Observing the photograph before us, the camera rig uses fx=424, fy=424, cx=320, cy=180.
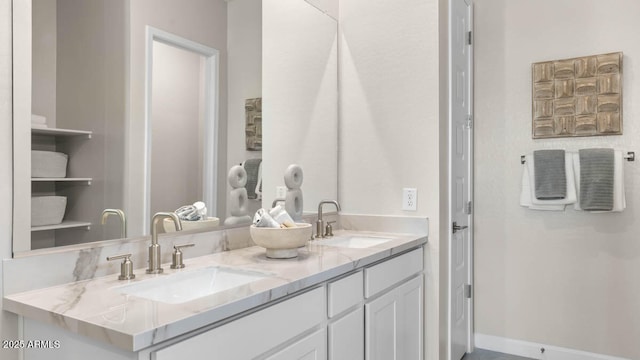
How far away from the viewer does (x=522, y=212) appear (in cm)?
286

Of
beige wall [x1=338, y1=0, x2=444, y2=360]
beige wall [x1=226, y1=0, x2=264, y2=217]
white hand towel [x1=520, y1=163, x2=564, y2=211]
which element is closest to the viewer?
beige wall [x1=226, y1=0, x2=264, y2=217]

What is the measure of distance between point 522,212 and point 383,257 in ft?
4.88

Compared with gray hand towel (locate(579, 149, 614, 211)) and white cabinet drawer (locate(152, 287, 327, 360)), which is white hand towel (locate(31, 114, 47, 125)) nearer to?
white cabinet drawer (locate(152, 287, 327, 360))

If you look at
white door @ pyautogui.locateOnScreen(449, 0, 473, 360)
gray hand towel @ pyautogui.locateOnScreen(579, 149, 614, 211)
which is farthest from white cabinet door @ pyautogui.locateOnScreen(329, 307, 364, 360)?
gray hand towel @ pyautogui.locateOnScreen(579, 149, 614, 211)

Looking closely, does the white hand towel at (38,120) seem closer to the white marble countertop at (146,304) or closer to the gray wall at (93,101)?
the gray wall at (93,101)

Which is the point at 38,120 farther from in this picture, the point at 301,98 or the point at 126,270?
the point at 301,98

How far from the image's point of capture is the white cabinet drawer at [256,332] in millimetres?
979

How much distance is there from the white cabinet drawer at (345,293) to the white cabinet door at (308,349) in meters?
0.10

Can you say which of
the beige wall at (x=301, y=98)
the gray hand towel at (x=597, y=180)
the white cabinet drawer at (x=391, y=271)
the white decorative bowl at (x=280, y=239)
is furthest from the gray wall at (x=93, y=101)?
the gray hand towel at (x=597, y=180)

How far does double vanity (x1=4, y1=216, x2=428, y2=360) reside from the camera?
95 centimetres

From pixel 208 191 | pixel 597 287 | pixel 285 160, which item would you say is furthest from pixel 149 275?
pixel 597 287

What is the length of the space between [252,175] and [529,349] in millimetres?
2215

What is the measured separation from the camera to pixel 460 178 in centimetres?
272

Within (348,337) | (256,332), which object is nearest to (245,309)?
(256,332)
